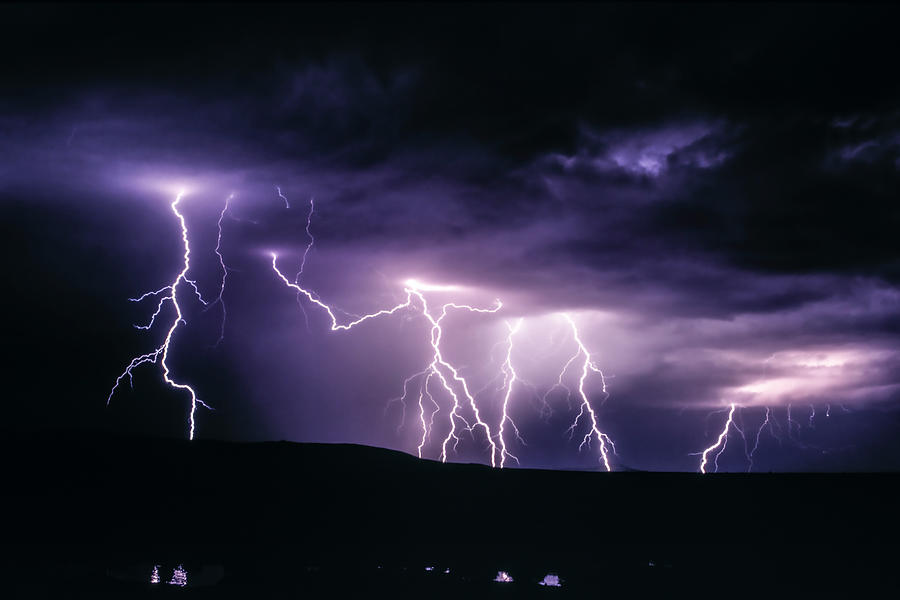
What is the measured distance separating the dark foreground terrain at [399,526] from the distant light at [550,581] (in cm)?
17

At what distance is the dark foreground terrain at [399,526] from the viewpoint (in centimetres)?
1091

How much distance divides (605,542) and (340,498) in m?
5.33

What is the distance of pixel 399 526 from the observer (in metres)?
14.1

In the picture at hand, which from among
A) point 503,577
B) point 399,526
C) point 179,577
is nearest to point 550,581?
point 503,577

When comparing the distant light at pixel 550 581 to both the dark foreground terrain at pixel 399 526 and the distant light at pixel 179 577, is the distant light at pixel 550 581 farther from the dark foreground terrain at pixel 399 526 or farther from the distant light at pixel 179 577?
the distant light at pixel 179 577

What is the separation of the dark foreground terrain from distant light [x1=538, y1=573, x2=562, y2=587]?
6.7 inches

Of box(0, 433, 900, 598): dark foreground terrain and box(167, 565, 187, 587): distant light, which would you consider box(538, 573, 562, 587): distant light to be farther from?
box(167, 565, 187, 587): distant light

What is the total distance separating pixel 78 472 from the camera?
15.0m

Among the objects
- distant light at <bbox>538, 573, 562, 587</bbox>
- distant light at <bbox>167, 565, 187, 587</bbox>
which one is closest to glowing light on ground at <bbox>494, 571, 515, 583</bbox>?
distant light at <bbox>538, 573, 562, 587</bbox>

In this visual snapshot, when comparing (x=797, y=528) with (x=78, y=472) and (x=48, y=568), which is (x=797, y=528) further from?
(x=78, y=472)

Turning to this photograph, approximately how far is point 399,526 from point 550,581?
375cm

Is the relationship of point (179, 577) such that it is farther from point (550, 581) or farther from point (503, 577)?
point (550, 581)

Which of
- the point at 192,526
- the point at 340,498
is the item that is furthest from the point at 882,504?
the point at 192,526

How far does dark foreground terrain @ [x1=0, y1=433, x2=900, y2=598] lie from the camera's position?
1091 centimetres
